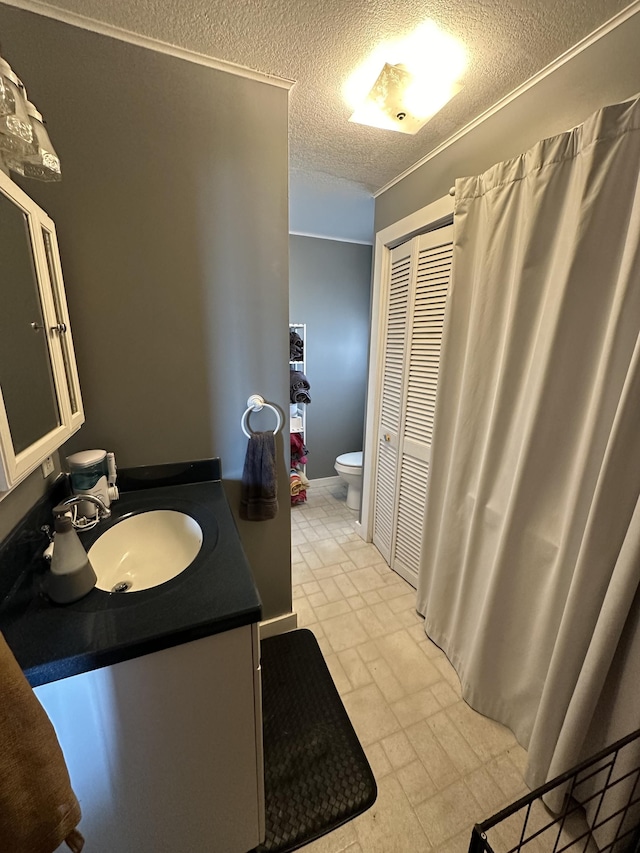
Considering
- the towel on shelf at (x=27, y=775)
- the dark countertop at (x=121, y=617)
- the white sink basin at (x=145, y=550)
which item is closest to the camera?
the towel on shelf at (x=27, y=775)

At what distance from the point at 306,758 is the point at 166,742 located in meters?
0.74

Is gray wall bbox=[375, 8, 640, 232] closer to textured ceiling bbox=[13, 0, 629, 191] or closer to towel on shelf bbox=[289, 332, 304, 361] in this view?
textured ceiling bbox=[13, 0, 629, 191]

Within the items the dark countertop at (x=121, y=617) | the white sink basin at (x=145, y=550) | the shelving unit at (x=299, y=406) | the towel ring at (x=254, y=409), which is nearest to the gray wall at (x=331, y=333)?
the shelving unit at (x=299, y=406)

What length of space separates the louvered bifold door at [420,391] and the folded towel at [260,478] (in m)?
0.79

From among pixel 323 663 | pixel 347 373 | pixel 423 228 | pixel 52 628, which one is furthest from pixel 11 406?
pixel 347 373

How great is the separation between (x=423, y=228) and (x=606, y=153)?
0.87 m

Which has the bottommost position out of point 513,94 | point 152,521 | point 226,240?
point 152,521

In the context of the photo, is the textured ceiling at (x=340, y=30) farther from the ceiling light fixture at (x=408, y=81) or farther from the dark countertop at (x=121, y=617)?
the dark countertop at (x=121, y=617)

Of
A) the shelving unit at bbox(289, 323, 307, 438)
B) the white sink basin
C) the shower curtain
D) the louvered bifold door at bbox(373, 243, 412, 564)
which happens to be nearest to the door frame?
the louvered bifold door at bbox(373, 243, 412, 564)

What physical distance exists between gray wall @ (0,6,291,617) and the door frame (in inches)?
29.3

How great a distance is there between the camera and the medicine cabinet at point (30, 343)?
0.76 metres

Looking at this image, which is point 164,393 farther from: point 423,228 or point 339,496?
point 339,496

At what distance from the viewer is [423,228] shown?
170 cm

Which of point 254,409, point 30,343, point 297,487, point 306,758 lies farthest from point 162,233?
point 297,487
